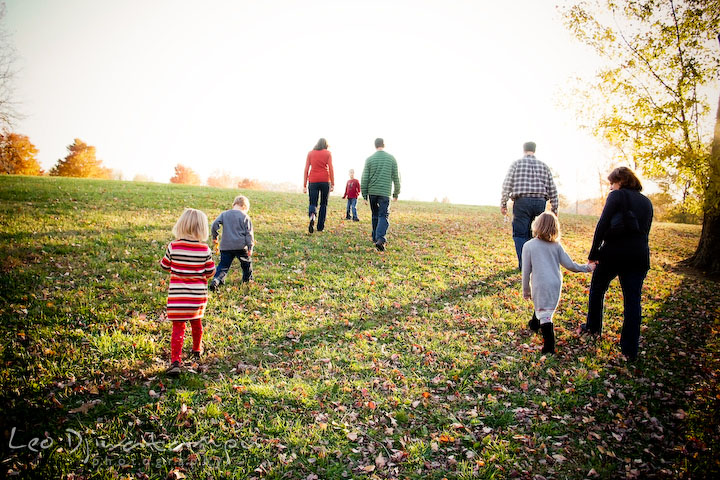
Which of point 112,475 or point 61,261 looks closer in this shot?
point 112,475

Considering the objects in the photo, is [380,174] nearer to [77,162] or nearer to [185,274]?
[185,274]

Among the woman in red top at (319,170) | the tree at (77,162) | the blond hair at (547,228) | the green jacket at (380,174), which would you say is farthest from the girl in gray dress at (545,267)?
the tree at (77,162)

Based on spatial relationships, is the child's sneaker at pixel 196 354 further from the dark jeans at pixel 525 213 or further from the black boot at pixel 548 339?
the dark jeans at pixel 525 213

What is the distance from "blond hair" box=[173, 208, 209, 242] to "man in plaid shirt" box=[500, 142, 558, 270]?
6447mm

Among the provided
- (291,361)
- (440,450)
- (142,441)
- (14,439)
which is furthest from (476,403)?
(14,439)

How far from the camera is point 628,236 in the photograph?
5.42 m

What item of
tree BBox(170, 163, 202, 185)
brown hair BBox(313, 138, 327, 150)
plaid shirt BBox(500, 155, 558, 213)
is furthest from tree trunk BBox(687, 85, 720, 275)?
tree BBox(170, 163, 202, 185)

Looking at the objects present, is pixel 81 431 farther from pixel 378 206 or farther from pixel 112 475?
pixel 378 206

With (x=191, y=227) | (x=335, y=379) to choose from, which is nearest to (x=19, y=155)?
(x=191, y=227)

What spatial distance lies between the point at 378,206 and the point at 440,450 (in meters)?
7.84

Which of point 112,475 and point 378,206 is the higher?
point 378,206

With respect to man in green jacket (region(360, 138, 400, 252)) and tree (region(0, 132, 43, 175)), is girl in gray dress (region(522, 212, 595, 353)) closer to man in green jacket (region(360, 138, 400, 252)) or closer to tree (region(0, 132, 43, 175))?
man in green jacket (region(360, 138, 400, 252))

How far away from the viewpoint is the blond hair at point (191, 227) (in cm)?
478

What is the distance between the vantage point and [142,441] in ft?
12.1
